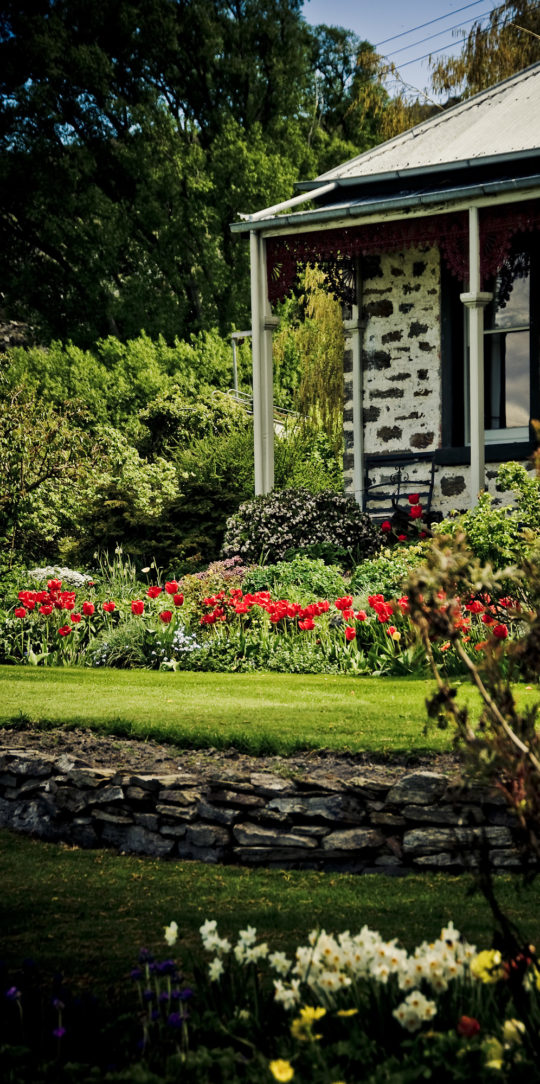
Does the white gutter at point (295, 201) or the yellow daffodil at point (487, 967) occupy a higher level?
the white gutter at point (295, 201)

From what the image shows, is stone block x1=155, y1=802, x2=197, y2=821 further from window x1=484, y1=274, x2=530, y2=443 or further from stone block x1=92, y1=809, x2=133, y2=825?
window x1=484, y1=274, x2=530, y2=443

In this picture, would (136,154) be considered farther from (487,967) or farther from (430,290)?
(487,967)

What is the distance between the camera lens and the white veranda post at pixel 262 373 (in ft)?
39.9

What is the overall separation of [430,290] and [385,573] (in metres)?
4.41

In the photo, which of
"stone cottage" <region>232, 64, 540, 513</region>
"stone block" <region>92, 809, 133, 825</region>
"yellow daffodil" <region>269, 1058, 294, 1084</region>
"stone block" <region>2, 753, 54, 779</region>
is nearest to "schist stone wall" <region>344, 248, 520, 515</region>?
"stone cottage" <region>232, 64, 540, 513</region>

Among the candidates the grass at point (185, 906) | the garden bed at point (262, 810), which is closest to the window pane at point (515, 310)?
the garden bed at point (262, 810)

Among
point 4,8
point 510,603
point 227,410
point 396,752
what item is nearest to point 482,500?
point 510,603

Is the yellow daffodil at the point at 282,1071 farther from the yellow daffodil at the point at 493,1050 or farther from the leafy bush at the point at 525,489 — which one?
the leafy bush at the point at 525,489

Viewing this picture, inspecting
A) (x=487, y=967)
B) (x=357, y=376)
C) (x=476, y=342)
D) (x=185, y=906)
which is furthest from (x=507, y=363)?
(x=487, y=967)

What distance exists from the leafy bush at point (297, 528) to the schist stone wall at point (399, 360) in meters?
1.23

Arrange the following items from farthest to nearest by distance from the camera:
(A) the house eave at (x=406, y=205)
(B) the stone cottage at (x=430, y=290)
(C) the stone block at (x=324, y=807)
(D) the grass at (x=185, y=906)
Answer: (B) the stone cottage at (x=430, y=290), (A) the house eave at (x=406, y=205), (C) the stone block at (x=324, y=807), (D) the grass at (x=185, y=906)

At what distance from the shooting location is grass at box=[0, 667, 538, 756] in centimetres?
557

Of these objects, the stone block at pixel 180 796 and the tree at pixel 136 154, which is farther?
the tree at pixel 136 154

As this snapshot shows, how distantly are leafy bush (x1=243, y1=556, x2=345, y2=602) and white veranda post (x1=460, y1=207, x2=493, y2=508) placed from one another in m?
1.82
